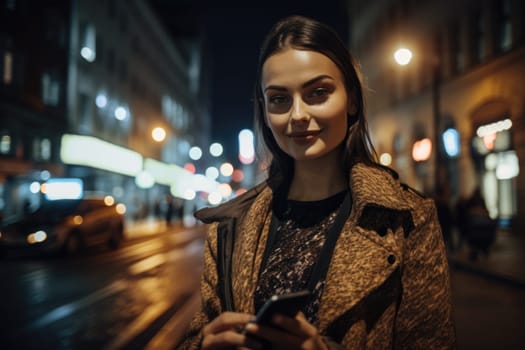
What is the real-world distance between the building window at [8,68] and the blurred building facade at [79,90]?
52 millimetres

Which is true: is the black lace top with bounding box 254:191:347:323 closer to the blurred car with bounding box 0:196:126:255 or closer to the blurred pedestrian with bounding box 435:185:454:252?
the blurred pedestrian with bounding box 435:185:454:252

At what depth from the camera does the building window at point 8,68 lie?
2585cm

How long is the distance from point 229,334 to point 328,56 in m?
1.04

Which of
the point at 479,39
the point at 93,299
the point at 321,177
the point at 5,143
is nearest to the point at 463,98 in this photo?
the point at 479,39

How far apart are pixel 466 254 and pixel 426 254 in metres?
14.7

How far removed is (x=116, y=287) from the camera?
10.2 m

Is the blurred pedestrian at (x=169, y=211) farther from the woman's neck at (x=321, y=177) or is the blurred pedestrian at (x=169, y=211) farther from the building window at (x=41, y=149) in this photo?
the woman's neck at (x=321, y=177)

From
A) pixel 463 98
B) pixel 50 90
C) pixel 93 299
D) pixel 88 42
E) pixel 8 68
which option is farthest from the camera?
pixel 88 42

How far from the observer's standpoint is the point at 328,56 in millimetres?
1880

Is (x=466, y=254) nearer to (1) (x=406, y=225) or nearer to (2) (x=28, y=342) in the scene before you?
(2) (x=28, y=342)

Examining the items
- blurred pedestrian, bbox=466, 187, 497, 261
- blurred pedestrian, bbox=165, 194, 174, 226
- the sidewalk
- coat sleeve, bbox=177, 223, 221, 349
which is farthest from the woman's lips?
blurred pedestrian, bbox=165, 194, 174, 226

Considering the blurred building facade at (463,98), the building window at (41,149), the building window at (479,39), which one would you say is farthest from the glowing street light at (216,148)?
the building window at (479,39)

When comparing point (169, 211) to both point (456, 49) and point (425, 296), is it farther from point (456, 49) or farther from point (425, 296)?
point (425, 296)

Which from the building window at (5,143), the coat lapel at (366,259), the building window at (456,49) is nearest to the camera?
the coat lapel at (366,259)
